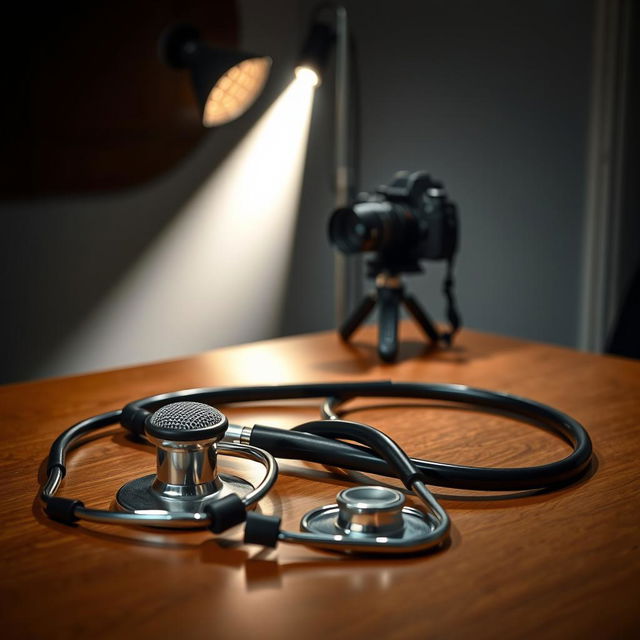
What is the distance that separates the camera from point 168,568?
485 mm

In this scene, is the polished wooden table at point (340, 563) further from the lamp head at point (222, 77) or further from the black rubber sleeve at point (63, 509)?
the lamp head at point (222, 77)

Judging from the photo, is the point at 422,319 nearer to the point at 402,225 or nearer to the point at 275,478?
the point at 402,225

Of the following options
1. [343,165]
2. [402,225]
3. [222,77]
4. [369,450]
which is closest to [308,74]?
[222,77]

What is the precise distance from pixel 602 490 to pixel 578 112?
7.41 feet

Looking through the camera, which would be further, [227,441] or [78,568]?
[227,441]

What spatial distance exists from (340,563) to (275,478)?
0.34 ft

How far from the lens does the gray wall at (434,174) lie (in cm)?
192

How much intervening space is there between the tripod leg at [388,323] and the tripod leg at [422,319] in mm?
21

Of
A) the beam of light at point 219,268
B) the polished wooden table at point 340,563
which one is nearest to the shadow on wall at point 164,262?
the beam of light at point 219,268

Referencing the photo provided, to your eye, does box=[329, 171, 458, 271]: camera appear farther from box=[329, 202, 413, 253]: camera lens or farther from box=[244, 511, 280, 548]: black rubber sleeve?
box=[244, 511, 280, 548]: black rubber sleeve

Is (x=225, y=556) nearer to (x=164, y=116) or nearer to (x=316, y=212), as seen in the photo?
(x=164, y=116)

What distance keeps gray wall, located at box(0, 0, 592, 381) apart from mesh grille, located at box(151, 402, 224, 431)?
1389 millimetres

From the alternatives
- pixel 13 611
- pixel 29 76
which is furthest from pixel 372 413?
pixel 29 76

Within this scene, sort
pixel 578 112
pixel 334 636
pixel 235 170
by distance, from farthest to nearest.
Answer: pixel 578 112
pixel 235 170
pixel 334 636
